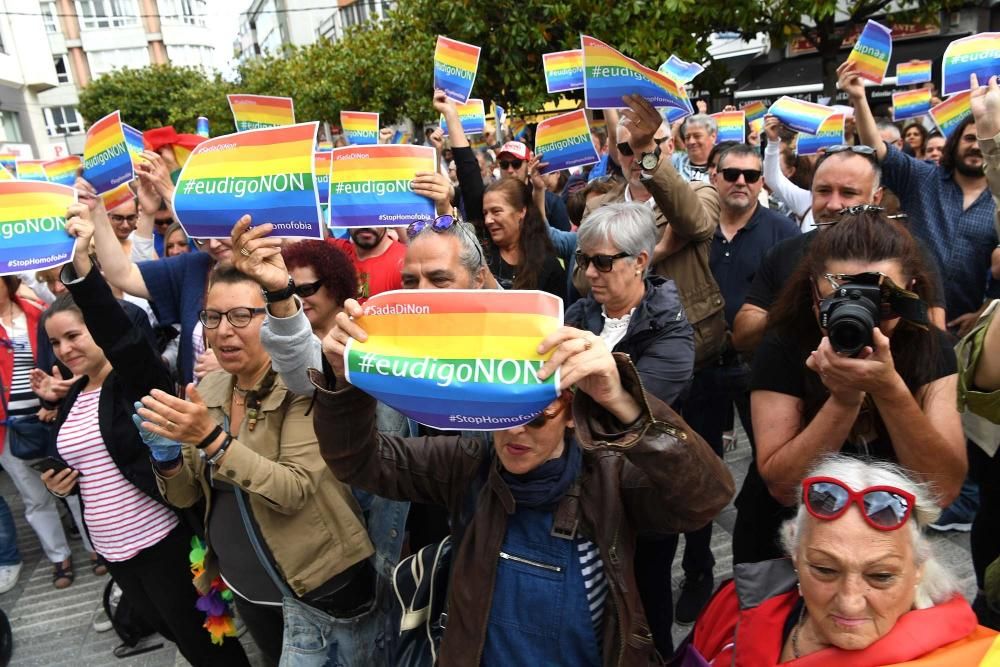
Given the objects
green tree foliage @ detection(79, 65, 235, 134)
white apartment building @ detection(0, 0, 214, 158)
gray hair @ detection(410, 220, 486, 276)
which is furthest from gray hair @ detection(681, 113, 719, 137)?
white apartment building @ detection(0, 0, 214, 158)

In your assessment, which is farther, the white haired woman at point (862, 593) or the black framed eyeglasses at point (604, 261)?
the black framed eyeglasses at point (604, 261)

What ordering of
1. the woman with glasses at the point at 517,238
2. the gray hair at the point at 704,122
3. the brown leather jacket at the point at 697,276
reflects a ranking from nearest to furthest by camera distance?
the brown leather jacket at the point at 697,276, the woman with glasses at the point at 517,238, the gray hair at the point at 704,122

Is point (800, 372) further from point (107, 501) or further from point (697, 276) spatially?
point (107, 501)

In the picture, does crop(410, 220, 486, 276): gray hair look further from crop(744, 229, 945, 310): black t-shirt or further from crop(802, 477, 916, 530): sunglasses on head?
crop(802, 477, 916, 530): sunglasses on head

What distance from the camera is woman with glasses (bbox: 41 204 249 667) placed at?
9.21ft

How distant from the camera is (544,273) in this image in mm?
3930

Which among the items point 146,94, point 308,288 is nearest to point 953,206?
point 308,288

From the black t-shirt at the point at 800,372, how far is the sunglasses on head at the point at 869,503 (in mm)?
396

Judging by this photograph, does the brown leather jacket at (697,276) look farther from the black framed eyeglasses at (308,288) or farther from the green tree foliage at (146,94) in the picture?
the green tree foliage at (146,94)

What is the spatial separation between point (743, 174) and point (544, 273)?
1.22 m

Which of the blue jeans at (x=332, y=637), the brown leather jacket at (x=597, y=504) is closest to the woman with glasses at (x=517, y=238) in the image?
the blue jeans at (x=332, y=637)

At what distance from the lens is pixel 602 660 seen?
169 centimetres

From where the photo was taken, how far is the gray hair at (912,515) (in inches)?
60.2

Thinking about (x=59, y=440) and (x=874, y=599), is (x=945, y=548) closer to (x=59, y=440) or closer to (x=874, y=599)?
(x=874, y=599)
